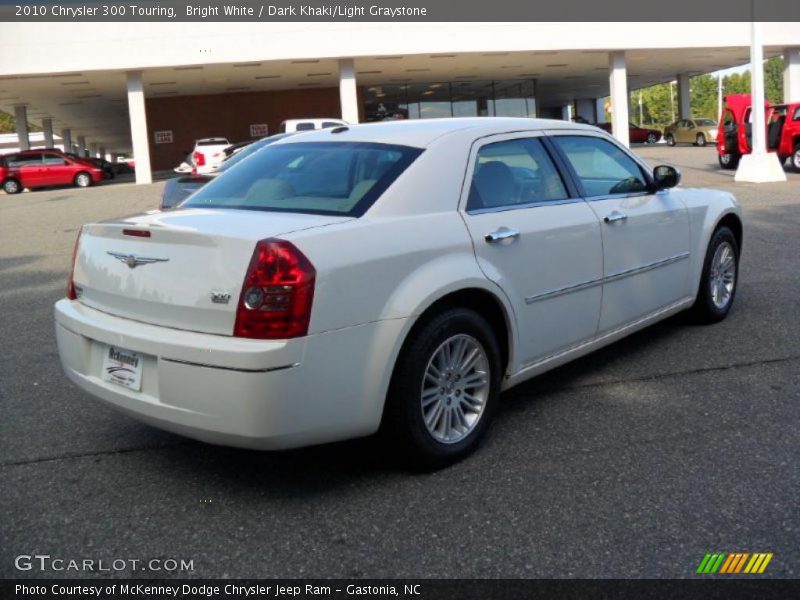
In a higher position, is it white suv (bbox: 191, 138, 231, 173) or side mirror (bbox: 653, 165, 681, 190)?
white suv (bbox: 191, 138, 231, 173)

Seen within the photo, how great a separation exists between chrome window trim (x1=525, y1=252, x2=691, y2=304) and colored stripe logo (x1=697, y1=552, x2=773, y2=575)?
5.23ft

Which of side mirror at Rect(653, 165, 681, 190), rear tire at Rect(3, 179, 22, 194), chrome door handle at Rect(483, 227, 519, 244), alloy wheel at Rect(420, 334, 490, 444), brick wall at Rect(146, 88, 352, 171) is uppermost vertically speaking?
brick wall at Rect(146, 88, 352, 171)

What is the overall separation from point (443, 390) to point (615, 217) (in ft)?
5.63

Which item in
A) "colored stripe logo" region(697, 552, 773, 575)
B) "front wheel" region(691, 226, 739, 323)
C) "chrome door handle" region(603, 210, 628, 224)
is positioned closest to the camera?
"colored stripe logo" region(697, 552, 773, 575)

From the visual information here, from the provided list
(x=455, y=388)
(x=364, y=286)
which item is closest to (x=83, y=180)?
(x=455, y=388)

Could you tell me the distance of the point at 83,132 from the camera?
2746 inches

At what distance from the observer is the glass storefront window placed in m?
45.0

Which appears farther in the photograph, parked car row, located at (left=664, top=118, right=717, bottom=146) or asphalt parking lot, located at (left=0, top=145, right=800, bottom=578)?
parked car row, located at (left=664, top=118, right=717, bottom=146)

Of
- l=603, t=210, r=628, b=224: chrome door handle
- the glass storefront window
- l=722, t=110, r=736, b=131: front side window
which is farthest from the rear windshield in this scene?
the glass storefront window

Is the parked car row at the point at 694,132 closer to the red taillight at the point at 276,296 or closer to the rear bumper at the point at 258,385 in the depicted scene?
the rear bumper at the point at 258,385

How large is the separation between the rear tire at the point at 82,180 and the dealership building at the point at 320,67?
2271mm

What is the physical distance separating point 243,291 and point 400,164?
1152 millimetres

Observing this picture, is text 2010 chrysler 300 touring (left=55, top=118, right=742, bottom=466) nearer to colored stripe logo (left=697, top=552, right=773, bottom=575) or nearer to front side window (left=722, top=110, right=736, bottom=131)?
colored stripe logo (left=697, top=552, right=773, bottom=575)

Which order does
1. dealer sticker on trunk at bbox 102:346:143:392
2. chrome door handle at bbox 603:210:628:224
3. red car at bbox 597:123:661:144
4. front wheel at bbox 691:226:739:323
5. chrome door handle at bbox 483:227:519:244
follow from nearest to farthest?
dealer sticker on trunk at bbox 102:346:143:392 → chrome door handle at bbox 483:227:519:244 → chrome door handle at bbox 603:210:628:224 → front wheel at bbox 691:226:739:323 → red car at bbox 597:123:661:144
